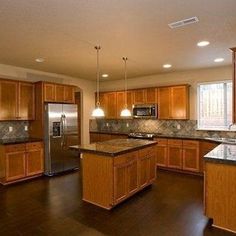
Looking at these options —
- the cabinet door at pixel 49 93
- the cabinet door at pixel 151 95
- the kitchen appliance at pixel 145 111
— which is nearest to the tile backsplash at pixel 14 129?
the cabinet door at pixel 49 93

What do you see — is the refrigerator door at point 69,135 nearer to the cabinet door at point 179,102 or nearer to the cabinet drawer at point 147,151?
the cabinet drawer at point 147,151

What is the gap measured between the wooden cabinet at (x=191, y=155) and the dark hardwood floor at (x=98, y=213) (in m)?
0.81

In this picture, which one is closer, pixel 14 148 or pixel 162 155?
pixel 14 148

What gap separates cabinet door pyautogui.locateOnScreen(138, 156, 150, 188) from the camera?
12.9 feet

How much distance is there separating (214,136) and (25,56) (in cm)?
492

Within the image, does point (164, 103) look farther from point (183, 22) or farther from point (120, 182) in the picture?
point (183, 22)

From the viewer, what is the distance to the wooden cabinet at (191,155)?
516 centimetres

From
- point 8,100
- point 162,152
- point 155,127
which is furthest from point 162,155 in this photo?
point 8,100

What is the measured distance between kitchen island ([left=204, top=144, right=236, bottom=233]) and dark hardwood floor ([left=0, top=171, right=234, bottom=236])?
15 centimetres

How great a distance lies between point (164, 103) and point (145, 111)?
0.63 m

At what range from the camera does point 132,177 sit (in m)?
3.70

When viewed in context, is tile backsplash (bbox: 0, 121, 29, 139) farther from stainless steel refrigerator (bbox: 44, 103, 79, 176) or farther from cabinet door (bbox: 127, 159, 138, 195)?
cabinet door (bbox: 127, 159, 138, 195)

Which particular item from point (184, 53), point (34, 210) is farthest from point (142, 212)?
point (184, 53)

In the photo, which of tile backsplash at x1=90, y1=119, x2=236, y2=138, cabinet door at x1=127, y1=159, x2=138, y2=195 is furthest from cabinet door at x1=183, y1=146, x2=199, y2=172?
cabinet door at x1=127, y1=159, x2=138, y2=195
